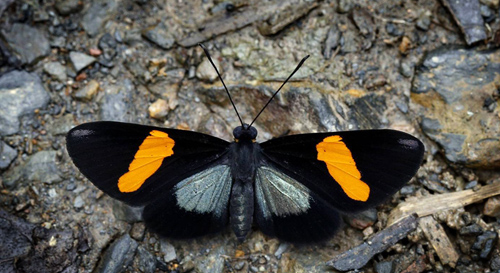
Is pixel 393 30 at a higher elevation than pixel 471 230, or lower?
Answer: higher

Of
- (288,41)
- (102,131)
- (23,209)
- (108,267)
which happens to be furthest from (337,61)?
(23,209)

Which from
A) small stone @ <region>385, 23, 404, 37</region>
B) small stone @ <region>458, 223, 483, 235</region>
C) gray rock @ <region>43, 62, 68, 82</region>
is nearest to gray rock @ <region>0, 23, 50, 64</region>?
gray rock @ <region>43, 62, 68, 82</region>

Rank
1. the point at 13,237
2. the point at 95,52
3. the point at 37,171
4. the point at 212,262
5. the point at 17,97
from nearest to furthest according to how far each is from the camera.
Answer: the point at 13,237
the point at 212,262
the point at 37,171
the point at 17,97
the point at 95,52

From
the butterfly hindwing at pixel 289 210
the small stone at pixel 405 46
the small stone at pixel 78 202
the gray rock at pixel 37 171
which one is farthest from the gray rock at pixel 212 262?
the small stone at pixel 405 46

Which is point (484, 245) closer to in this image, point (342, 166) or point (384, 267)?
point (384, 267)

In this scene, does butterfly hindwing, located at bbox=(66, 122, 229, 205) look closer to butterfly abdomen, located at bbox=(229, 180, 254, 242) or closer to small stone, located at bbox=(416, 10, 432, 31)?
butterfly abdomen, located at bbox=(229, 180, 254, 242)

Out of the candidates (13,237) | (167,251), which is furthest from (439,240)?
(13,237)
